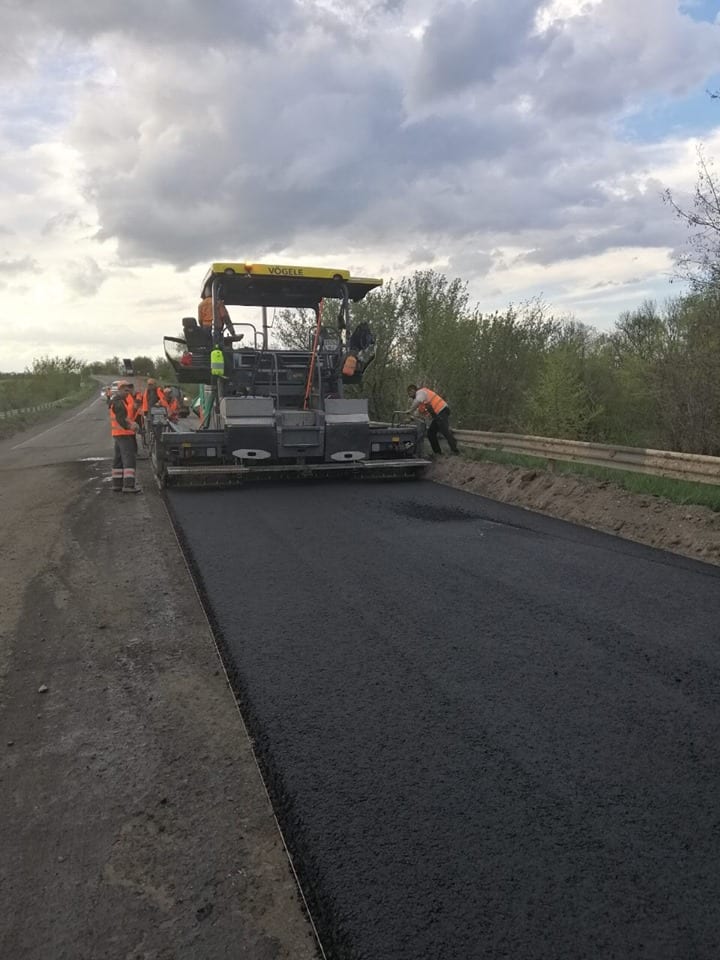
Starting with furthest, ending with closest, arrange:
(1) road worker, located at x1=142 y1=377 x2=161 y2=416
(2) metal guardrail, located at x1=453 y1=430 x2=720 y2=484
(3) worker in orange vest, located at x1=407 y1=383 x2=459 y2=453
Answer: (1) road worker, located at x1=142 y1=377 x2=161 y2=416 < (3) worker in orange vest, located at x1=407 y1=383 x2=459 y2=453 < (2) metal guardrail, located at x1=453 y1=430 x2=720 y2=484

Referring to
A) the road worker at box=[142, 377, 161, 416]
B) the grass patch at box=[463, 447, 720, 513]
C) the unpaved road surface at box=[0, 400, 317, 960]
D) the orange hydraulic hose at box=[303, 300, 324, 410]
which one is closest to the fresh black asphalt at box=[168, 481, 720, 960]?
the unpaved road surface at box=[0, 400, 317, 960]

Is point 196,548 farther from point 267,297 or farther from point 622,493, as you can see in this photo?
point 267,297

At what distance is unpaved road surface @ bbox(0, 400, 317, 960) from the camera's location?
2.13 meters

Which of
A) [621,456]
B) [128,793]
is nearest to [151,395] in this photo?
[621,456]

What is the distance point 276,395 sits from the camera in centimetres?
1093

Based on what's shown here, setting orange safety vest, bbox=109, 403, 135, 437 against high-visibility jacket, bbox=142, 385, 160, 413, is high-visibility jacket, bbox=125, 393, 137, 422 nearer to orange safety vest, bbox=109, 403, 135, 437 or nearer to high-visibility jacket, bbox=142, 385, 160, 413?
orange safety vest, bbox=109, 403, 135, 437

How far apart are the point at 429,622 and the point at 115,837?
2318mm

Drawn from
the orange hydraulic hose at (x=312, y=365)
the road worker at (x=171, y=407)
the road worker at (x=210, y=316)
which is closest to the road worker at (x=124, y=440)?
Result: the road worker at (x=210, y=316)

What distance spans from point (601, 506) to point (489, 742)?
5391mm

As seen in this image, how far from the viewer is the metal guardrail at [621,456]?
707 centimetres

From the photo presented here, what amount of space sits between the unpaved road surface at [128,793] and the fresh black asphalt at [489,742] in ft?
0.48

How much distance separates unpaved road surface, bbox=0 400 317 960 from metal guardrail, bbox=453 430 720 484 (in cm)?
475

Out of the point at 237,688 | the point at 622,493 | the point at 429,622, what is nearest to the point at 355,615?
the point at 429,622

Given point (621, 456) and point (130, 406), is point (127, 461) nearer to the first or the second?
point (130, 406)
